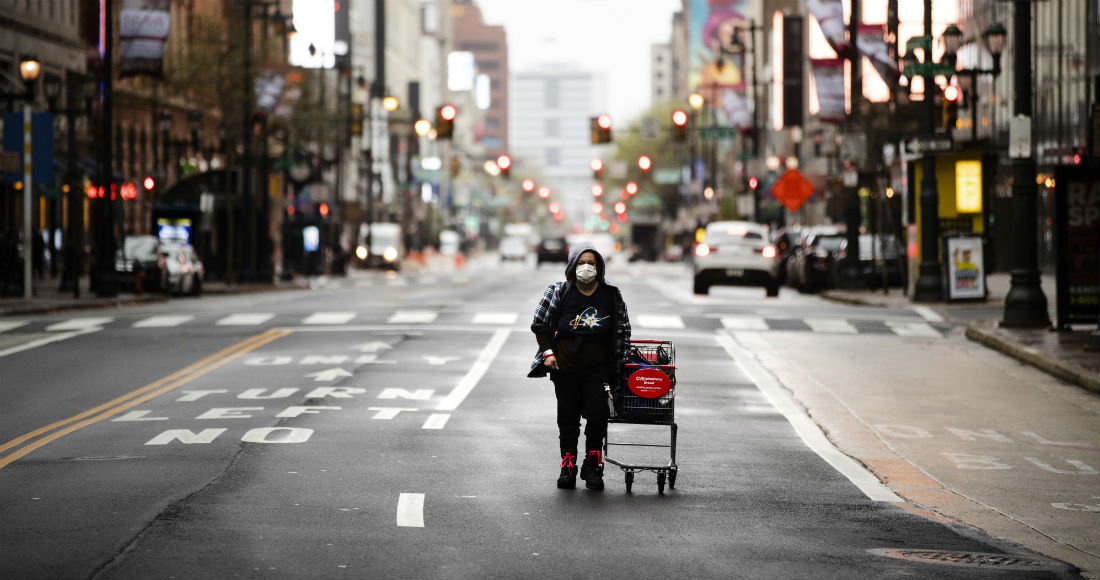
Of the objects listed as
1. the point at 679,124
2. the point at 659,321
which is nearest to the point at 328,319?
the point at 659,321

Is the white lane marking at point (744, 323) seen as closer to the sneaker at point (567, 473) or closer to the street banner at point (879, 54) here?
the street banner at point (879, 54)

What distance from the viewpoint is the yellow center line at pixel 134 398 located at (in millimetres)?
14086

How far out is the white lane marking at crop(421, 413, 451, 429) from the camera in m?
15.2

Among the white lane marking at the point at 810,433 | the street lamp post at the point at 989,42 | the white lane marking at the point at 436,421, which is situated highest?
the street lamp post at the point at 989,42

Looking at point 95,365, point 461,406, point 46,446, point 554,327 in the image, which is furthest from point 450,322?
point 554,327

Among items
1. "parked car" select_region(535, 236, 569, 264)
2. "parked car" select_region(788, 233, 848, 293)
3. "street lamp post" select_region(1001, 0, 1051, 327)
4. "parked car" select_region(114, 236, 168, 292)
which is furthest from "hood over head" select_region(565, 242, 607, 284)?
"parked car" select_region(535, 236, 569, 264)

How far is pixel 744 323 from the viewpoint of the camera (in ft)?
100

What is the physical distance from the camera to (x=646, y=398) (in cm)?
1172

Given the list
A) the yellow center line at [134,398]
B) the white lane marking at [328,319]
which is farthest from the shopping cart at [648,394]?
the white lane marking at [328,319]

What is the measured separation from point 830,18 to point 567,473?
117 feet

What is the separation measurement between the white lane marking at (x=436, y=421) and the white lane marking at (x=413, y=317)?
44.0ft

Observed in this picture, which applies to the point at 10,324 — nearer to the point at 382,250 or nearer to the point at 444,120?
the point at 444,120

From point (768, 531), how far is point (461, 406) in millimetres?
7103

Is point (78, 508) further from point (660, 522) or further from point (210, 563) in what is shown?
point (660, 522)
